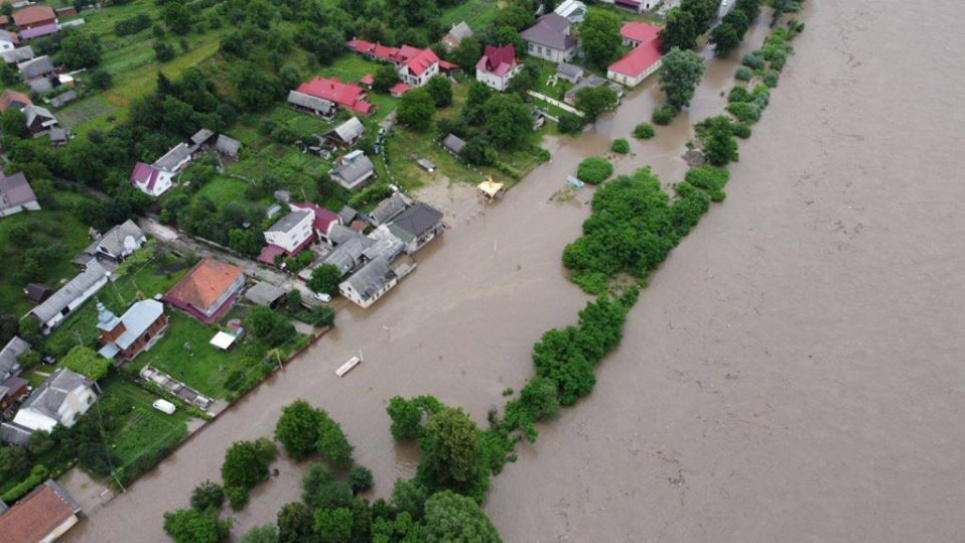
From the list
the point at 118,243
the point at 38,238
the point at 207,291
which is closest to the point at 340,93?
the point at 118,243

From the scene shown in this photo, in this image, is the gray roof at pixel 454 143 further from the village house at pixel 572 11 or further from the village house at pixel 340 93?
the village house at pixel 572 11

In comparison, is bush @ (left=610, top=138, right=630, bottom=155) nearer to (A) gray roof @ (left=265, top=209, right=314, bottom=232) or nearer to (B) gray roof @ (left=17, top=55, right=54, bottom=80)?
(A) gray roof @ (left=265, top=209, right=314, bottom=232)

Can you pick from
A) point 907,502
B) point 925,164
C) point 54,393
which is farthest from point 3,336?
point 925,164

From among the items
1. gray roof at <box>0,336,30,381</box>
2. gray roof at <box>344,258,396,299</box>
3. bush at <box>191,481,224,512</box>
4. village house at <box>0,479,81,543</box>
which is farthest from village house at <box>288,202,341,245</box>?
village house at <box>0,479,81,543</box>

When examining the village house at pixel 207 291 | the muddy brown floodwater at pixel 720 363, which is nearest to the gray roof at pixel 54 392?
the muddy brown floodwater at pixel 720 363

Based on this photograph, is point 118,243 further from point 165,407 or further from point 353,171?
point 353,171

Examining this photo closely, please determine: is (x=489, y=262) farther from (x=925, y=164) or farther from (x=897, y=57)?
(x=897, y=57)
